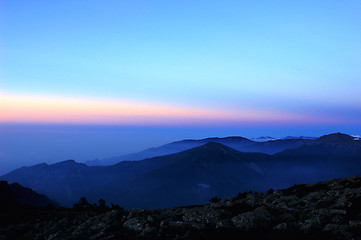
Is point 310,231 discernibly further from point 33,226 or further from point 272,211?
point 33,226

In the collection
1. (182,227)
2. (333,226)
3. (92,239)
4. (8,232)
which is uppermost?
(333,226)

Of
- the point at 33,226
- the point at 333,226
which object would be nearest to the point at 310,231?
the point at 333,226

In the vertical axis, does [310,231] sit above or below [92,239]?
above

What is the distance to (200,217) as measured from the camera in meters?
17.5

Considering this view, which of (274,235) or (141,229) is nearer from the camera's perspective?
(274,235)

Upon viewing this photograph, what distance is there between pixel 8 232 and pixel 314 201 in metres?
31.3

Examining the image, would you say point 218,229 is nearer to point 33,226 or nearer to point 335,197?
point 335,197

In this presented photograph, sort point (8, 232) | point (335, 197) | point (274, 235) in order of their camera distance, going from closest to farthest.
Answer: point (274, 235) → point (335, 197) → point (8, 232)

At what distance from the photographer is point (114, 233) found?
1794 cm

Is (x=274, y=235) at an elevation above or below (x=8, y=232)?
above

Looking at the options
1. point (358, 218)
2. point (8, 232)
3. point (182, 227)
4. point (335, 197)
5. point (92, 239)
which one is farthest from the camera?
point (8, 232)

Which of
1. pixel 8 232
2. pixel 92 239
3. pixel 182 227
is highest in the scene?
pixel 182 227

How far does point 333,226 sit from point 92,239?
16.0 meters

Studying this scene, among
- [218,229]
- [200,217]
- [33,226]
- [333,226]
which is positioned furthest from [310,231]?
[33,226]
